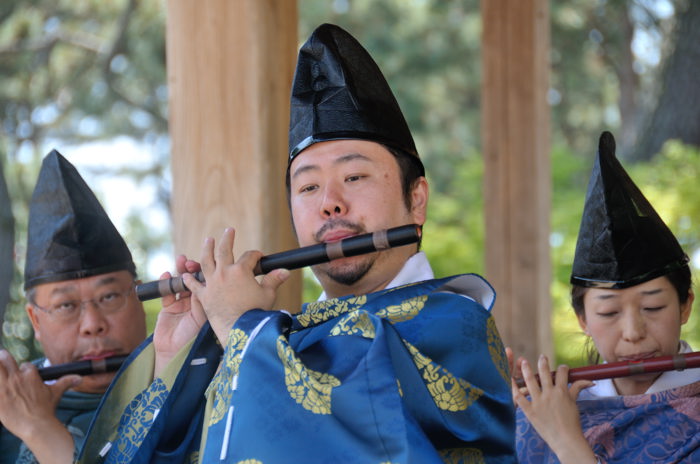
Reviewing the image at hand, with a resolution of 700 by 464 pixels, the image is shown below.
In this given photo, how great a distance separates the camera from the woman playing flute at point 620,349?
340 cm

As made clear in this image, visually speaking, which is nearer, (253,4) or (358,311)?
(358,311)

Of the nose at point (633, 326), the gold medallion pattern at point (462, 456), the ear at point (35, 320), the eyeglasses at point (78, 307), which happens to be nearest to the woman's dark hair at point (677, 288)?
the nose at point (633, 326)

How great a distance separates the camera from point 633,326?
351 centimetres

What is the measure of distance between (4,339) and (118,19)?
24.1 feet

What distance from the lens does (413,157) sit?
3090 mm

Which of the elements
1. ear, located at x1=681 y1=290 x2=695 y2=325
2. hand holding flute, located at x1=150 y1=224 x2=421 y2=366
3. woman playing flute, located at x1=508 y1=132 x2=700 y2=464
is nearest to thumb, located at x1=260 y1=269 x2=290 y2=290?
hand holding flute, located at x1=150 y1=224 x2=421 y2=366

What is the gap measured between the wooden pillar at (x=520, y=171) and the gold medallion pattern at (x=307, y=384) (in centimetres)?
302

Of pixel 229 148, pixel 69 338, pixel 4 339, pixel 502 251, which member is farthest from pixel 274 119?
pixel 4 339

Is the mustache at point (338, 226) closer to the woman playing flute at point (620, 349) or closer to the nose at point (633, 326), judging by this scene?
the woman playing flute at point (620, 349)

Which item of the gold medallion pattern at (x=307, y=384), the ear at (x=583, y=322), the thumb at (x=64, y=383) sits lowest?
the ear at (x=583, y=322)

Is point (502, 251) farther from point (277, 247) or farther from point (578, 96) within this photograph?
point (578, 96)

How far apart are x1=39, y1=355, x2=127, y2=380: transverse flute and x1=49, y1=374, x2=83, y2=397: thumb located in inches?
4.5

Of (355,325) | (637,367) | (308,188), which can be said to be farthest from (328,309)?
(637,367)

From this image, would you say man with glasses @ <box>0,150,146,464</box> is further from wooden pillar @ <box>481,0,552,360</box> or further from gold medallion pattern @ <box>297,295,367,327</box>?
wooden pillar @ <box>481,0,552,360</box>
